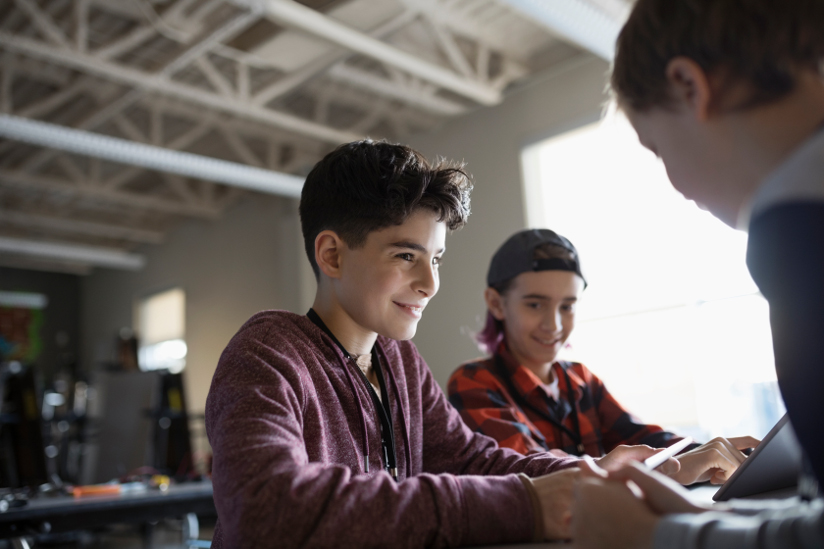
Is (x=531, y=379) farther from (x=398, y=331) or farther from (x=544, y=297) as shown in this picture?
(x=398, y=331)

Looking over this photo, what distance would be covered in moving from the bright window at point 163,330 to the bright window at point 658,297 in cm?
552

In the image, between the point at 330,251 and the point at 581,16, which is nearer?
the point at 330,251

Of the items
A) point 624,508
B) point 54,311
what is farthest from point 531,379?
point 54,311

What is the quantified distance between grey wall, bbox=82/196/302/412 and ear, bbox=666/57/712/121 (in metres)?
6.36

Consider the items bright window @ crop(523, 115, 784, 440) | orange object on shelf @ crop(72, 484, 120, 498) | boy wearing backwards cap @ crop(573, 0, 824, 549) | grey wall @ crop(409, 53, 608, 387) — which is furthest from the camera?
grey wall @ crop(409, 53, 608, 387)

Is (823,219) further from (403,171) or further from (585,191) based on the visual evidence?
(585,191)

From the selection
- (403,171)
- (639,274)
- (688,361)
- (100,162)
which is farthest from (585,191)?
(100,162)

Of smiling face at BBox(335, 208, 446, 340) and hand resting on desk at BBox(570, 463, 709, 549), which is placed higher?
smiling face at BBox(335, 208, 446, 340)

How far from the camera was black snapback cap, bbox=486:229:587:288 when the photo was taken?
1.79m

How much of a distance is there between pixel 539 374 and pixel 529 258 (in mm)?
313

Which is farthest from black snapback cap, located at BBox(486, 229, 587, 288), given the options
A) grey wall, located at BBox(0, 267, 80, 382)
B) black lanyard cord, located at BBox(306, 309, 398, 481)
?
grey wall, located at BBox(0, 267, 80, 382)

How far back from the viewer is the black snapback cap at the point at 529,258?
1.79 m

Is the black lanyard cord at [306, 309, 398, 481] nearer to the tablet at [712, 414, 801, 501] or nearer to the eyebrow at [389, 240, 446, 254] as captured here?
the eyebrow at [389, 240, 446, 254]

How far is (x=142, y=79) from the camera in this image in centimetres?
475
